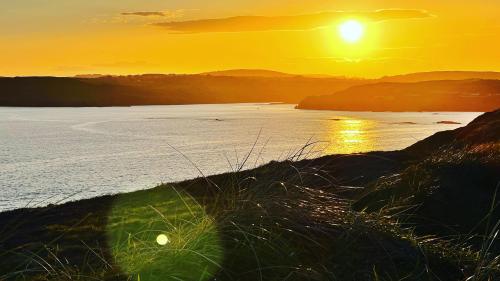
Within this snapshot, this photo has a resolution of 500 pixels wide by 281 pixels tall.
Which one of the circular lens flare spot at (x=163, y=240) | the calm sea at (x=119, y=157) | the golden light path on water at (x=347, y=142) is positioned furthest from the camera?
the golden light path on water at (x=347, y=142)

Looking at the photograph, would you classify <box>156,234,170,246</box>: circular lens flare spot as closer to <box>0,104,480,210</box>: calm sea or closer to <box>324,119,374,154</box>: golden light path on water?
<box>0,104,480,210</box>: calm sea

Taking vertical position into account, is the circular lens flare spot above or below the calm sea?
above

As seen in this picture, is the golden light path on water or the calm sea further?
the golden light path on water

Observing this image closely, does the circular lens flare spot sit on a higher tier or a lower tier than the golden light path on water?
higher

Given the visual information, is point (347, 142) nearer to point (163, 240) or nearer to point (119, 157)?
point (119, 157)

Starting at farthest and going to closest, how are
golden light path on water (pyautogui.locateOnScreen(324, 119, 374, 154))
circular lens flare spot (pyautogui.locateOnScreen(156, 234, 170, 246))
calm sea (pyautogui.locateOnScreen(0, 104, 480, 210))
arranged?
1. golden light path on water (pyautogui.locateOnScreen(324, 119, 374, 154))
2. calm sea (pyautogui.locateOnScreen(0, 104, 480, 210))
3. circular lens flare spot (pyautogui.locateOnScreen(156, 234, 170, 246))

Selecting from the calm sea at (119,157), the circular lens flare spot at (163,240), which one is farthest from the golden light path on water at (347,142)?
the circular lens flare spot at (163,240)

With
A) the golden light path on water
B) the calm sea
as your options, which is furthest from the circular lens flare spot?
the golden light path on water

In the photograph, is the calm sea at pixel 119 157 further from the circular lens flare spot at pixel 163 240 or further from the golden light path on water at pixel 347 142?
the circular lens flare spot at pixel 163 240

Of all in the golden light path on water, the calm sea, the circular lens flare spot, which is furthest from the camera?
the golden light path on water

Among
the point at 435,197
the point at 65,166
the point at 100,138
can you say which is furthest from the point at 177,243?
the point at 100,138

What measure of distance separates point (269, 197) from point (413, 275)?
1.55 metres

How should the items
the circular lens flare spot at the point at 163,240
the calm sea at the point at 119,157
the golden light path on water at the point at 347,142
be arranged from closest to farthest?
the circular lens flare spot at the point at 163,240
the calm sea at the point at 119,157
the golden light path on water at the point at 347,142

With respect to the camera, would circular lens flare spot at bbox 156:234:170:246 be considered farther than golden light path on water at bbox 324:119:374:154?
No
